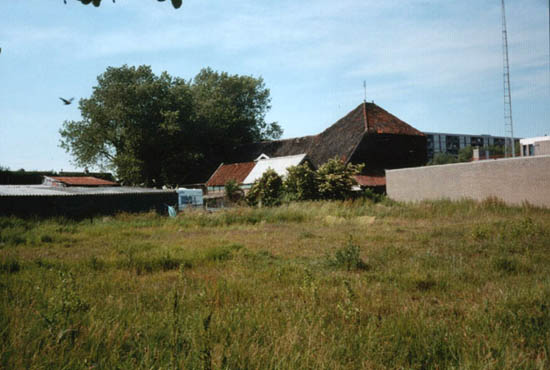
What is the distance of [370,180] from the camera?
29234 millimetres

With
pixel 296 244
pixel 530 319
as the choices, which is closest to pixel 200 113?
pixel 296 244

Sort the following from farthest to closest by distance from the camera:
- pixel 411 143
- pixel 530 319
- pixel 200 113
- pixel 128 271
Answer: pixel 200 113 < pixel 411 143 < pixel 128 271 < pixel 530 319

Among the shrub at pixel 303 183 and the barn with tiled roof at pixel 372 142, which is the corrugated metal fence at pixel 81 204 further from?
the barn with tiled roof at pixel 372 142

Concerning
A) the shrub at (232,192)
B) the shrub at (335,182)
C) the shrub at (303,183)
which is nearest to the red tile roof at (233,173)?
the shrub at (232,192)

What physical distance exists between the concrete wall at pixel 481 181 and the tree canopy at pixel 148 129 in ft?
82.4

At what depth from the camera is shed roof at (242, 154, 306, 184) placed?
3010 cm

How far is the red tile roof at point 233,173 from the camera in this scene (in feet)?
109

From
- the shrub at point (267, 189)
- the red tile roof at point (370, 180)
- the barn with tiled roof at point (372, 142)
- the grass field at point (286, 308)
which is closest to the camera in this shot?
the grass field at point (286, 308)

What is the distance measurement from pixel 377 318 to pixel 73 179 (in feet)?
143

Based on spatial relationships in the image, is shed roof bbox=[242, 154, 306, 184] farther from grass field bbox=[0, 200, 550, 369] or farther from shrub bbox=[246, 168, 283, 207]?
grass field bbox=[0, 200, 550, 369]

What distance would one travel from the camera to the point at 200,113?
46.6 m

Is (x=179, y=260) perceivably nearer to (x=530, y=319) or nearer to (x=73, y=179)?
(x=530, y=319)

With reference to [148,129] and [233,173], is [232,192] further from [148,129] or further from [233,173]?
[148,129]

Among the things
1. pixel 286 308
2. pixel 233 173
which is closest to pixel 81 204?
pixel 233 173
